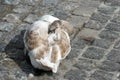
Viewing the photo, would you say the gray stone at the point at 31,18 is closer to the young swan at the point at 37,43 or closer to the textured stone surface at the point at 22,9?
the textured stone surface at the point at 22,9

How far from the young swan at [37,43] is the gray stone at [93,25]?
995 millimetres

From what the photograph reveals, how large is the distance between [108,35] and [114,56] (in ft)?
1.85

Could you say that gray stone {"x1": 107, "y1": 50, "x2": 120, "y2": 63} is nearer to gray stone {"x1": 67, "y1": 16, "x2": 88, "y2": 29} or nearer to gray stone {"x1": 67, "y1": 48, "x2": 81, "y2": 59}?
gray stone {"x1": 67, "y1": 48, "x2": 81, "y2": 59}

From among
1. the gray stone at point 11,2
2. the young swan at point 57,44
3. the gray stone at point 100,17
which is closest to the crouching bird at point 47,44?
the young swan at point 57,44

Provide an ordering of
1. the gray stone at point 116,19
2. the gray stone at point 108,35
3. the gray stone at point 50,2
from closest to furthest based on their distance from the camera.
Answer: the gray stone at point 108,35 → the gray stone at point 116,19 → the gray stone at point 50,2

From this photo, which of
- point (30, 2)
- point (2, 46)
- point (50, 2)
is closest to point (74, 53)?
point (2, 46)

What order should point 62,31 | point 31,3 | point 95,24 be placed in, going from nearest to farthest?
point 62,31 < point 95,24 < point 31,3

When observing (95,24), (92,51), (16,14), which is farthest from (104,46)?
(16,14)

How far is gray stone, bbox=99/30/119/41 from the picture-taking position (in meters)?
6.51

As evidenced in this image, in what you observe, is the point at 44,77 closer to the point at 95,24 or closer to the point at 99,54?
the point at 99,54

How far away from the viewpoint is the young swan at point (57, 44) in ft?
19.0

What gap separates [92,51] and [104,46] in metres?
0.22

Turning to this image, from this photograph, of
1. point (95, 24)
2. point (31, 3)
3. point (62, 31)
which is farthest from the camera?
point (31, 3)

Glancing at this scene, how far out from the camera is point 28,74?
19.1ft
